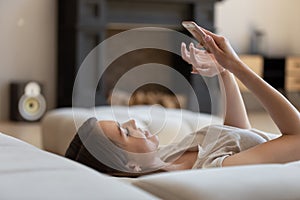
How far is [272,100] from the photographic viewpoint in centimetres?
138

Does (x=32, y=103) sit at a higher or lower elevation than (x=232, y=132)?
lower

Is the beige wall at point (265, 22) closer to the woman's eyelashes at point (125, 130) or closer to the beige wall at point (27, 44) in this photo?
the beige wall at point (27, 44)

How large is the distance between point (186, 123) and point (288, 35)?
4.90 metres

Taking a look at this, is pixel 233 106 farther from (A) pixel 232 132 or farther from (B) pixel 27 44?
(B) pixel 27 44

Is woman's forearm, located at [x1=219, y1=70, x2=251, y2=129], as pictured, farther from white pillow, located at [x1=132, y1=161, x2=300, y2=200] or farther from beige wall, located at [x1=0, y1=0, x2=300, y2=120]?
beige wall, located at [x1=0, y1=0, x2=300, y2=120]

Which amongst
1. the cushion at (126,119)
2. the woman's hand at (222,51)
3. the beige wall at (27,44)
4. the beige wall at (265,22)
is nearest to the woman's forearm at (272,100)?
the woman's hand at (222,51)

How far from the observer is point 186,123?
9.25 ft

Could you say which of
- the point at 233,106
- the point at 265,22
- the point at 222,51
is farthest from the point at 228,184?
the point at 265,22

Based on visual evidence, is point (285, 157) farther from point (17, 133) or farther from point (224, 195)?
point (17, 133)

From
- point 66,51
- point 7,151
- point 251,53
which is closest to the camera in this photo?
point 7,151

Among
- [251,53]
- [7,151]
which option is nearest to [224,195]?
[7,151]

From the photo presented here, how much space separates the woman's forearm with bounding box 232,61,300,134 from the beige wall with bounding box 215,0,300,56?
17.6 feet

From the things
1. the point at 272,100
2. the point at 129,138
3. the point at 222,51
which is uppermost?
the point at 222,51

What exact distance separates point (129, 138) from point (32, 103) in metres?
3.93
